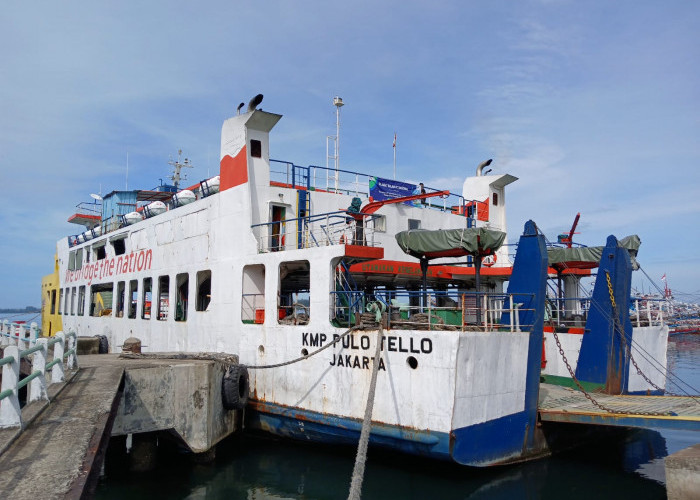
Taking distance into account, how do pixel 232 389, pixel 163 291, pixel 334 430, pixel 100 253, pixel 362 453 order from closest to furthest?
pixel 362 453, pixel 334 430, pixel 232 389, pixel 100 253, pixel 163 291

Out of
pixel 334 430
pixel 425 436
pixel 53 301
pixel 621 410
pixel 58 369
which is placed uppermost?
pixel 53 301

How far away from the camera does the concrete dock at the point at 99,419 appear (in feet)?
17.0

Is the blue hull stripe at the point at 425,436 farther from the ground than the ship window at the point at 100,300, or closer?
closer

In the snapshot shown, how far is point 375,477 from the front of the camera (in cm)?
1097

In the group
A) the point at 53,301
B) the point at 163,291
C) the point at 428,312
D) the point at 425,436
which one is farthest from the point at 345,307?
the point at 53,301

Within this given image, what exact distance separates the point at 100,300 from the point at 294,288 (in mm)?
11585

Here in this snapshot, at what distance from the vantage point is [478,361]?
10531mm

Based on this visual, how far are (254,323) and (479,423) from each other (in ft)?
20.8

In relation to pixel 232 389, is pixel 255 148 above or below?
above

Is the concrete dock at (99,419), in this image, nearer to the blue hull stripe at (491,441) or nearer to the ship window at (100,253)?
the blue hull stripe at (491,441)

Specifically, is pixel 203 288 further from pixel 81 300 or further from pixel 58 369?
pixel 81 300

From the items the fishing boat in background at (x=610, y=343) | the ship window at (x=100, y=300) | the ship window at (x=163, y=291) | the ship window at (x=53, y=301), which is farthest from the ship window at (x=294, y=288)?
the ship window at (x=53, y=301)

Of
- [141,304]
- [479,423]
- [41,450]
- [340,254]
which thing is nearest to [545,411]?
[479,423]

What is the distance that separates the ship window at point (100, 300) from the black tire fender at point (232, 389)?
12.8 metres
